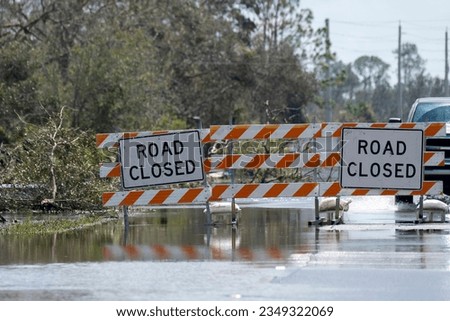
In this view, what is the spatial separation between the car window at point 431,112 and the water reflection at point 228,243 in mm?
6508

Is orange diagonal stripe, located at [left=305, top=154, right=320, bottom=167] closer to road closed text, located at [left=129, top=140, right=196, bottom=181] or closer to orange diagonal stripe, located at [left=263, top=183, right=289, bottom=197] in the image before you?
orange diagonal stripe, located at [left=263, top=183, right=289, bottom=197]

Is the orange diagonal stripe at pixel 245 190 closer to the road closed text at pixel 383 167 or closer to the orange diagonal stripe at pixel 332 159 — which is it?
the orange diagonal stripe at pixel 332 159

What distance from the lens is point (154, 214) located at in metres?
21.7

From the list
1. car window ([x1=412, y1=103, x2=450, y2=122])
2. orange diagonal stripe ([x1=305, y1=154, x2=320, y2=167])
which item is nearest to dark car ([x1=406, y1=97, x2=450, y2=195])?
car window ([x1=412, y1=103, x2=450, y2=122])

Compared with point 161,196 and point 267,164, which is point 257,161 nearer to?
point 267,164

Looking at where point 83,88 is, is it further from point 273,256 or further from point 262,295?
point 262,295

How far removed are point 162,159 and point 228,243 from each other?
2.67 m

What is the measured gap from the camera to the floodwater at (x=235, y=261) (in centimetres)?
1111

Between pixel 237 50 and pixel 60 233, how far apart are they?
148ft

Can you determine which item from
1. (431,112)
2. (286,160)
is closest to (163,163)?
(286,160)

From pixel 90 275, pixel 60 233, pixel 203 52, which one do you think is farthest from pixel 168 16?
pixel 90 275

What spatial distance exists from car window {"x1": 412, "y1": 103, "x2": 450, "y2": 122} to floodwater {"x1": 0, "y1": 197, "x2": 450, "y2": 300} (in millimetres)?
5816

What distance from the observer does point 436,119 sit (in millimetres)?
24969

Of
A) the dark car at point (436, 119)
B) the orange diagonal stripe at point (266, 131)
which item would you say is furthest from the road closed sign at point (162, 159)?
the dark car at point (436, 119)
